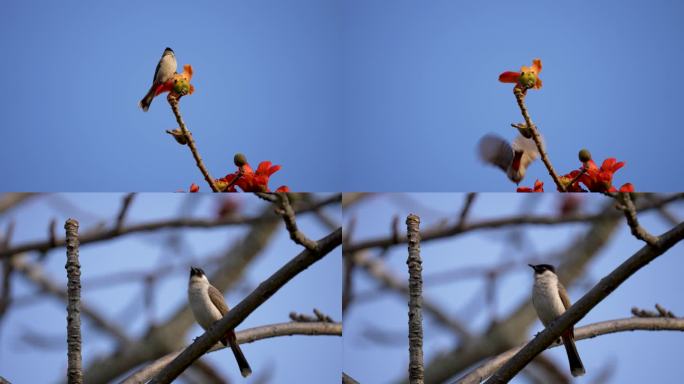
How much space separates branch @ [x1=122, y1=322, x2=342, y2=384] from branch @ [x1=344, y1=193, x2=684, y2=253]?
211mm

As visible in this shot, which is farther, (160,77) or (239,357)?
(160,77)

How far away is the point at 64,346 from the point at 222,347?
0.39m

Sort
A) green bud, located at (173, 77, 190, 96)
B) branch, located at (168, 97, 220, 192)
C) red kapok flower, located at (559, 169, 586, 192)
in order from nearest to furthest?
branch, located at (168, 97, 220, 192) → green bud, located at (173, 77, 190, 96) → red kapok flower, located at (559, 169, 586, 192)

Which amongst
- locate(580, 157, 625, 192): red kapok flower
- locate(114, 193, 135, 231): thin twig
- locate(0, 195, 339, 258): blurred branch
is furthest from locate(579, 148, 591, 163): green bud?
locate(114, 193, 135, 231): thin twig

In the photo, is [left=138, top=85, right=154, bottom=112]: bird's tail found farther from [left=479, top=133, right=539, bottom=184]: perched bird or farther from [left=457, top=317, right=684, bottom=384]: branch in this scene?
[left=457, top=317, right=684, bottom=384]: branch

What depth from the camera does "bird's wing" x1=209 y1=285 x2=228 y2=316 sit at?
2527 mm

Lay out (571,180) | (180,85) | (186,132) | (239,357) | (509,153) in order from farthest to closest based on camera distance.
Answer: (509,153) → (239,357) → (571,180) → (180,85) → (186,132)

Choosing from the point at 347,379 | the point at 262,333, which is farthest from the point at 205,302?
the point at 347,379

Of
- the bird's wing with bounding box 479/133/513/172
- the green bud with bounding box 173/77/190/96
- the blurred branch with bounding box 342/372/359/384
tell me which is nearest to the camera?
the green bud with bounding box 173/77/190/96

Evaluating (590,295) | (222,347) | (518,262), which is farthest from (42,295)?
(590,295)

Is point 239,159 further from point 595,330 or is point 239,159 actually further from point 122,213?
point 595,330

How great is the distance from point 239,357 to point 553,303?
0.81 meters

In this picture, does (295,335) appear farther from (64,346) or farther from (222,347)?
(64,346)

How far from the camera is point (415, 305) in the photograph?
2541 millimetres
